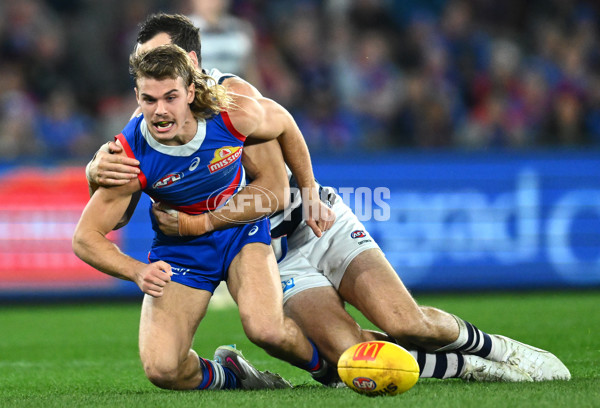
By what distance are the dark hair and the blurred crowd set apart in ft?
15.8

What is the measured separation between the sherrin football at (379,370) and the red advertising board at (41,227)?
20.8 ft

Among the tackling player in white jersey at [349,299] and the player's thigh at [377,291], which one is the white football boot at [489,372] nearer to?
the tackling player in white jersey at [349,299]

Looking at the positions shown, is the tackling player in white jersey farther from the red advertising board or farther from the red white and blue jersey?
the red advertising board

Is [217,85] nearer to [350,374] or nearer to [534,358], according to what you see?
[350,374]

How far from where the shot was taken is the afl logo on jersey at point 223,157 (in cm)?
539

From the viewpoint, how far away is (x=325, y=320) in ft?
18.3

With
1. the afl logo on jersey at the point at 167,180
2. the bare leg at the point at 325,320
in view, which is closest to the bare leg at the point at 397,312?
the bare leg at the point at 325,320

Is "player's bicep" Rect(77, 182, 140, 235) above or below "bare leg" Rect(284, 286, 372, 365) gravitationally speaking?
above

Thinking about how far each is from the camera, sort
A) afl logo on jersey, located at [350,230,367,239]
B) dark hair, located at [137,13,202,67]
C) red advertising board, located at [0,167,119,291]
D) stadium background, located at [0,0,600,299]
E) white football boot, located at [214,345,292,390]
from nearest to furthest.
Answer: white football boot, located at [214,345,292,390] < afl logo on jersey, located at [350,230,367,239] < dark hair, located at [137,13,202,67] < red advertising board, located at [0,167,119,291] < stadium background, located at [0,0,600,299]

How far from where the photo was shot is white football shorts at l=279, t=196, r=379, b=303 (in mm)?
5812

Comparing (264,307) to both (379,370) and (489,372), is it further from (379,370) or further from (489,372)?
(489,372)

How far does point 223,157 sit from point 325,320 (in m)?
1.08

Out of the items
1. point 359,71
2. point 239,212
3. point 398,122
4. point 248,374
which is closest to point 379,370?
point 248,374

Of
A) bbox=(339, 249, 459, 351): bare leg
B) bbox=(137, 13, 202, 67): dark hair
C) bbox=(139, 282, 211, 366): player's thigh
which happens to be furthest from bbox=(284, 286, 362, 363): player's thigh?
bbox=(137, 13, 202, 67): dark hair
